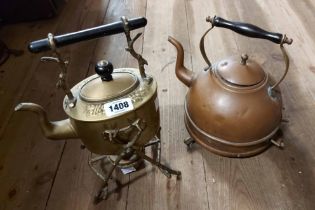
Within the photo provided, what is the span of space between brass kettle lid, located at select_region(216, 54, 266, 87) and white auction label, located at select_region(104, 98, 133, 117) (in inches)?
10.5

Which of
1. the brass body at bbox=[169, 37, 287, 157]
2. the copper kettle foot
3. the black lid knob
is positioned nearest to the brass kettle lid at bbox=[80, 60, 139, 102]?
the black lid knob

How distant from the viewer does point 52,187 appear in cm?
86

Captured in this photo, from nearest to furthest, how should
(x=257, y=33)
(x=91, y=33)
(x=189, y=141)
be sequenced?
(x=91, y=33) → (x=257, y=33) → (x=189, y=141)

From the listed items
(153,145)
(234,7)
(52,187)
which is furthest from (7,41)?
(234,7)

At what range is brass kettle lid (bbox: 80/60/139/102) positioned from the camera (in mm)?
606

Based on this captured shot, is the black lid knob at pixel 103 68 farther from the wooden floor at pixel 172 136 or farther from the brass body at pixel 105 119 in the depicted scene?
the wooden floor at pixel 172 136

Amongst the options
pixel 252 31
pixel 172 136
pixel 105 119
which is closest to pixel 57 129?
pixel 105 119

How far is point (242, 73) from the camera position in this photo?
70 cm

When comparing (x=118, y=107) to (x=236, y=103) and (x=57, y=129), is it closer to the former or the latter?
(x=57, y=129)

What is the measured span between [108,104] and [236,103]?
326mm

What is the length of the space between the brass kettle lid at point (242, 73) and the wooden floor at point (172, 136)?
277 mm

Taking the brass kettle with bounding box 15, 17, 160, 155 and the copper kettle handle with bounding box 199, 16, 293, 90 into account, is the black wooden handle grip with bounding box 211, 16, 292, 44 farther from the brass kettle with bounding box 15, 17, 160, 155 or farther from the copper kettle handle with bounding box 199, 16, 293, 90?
the brass kettle with bounding box 15, 17, 160, 155

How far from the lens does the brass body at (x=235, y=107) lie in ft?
2.34

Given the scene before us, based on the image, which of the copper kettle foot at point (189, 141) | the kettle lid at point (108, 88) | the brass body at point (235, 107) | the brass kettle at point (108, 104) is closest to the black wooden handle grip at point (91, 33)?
the brass kettle at point (108, 104)
